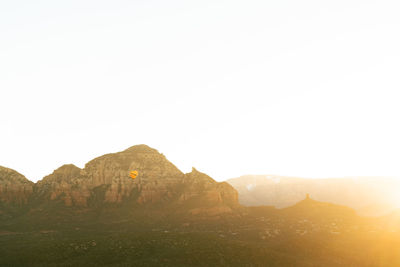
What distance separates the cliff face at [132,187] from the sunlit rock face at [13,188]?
4570 mm

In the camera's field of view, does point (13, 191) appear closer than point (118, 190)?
Yes

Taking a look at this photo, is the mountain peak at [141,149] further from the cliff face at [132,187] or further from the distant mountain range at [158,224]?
the cliff face at [132,187]

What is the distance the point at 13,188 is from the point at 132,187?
51.2 m

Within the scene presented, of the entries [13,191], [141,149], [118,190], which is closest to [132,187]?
[118,190]

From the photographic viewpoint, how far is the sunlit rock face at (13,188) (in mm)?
118650

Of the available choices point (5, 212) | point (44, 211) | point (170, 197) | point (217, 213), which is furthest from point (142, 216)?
point (5, 212)

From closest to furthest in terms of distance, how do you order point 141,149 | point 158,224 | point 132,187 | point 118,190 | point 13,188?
point 158,224, point 13,188, point 118,190, point 132,187, point 141,149

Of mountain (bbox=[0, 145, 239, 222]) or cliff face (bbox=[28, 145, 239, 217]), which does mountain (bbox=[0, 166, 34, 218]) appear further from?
cliff face (bbox=[28, 145, 239, 217])

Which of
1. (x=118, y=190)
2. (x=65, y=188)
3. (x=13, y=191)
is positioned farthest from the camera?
(x=118, y=190)

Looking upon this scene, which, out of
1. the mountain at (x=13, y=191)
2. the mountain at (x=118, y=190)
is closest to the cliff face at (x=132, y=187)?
the mountain at (x=118, y=190)

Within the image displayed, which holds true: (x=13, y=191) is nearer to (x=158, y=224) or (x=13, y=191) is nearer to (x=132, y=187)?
(x=132, y=187)

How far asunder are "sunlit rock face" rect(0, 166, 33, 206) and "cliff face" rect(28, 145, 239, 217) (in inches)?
180

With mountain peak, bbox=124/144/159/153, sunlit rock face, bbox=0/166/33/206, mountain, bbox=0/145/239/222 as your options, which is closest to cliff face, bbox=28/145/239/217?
mountain, bbox=0/145/239/222

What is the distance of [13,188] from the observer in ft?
400
